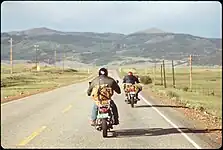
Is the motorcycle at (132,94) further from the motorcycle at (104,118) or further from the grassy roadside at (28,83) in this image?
the grassy roadside at (28,83)

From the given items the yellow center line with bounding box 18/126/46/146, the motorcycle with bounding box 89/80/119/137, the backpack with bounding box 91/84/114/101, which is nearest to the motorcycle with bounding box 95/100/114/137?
the motorcycle with bounding box 89/80/119/137

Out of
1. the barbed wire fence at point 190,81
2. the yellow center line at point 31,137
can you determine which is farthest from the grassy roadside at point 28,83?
the yellow center line at point 31,137

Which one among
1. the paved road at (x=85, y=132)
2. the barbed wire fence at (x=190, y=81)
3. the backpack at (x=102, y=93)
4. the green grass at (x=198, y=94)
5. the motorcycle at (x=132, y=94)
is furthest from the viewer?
the barbed wire fence at (x=190, y=81)

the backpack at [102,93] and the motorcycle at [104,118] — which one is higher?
the backpack at [102,93]

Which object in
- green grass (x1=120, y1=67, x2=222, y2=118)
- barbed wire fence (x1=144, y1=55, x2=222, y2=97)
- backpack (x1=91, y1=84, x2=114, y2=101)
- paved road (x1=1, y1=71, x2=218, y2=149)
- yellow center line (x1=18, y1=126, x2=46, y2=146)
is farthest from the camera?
barbed wire fence (x1=144, y1=55, x2=222, y2=97)

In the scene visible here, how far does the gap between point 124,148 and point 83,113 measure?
9.07 meters

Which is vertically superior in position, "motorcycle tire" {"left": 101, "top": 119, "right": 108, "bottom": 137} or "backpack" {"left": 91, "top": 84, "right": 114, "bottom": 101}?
"backpack" {"left": 91, "top": 84, "right": 114, "bottom": 101}

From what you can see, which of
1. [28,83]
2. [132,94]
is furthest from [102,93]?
[28,83]

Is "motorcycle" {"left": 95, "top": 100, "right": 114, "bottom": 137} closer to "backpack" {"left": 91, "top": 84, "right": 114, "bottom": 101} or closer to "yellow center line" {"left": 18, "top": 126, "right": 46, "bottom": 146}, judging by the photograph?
"backpack" {"left": 91, "top": 84, "right": 114, "bottom": 101}

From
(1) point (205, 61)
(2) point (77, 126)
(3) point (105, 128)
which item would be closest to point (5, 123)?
(2) point (77, 126)

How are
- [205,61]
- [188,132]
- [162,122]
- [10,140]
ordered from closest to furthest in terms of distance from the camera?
[10,140], [188,132], [162,122], [205,61]

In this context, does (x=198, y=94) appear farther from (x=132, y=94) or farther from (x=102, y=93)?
(x=102, y=93)

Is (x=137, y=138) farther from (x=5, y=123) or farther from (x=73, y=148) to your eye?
(x=5, y=123)

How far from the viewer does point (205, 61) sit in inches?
3711
